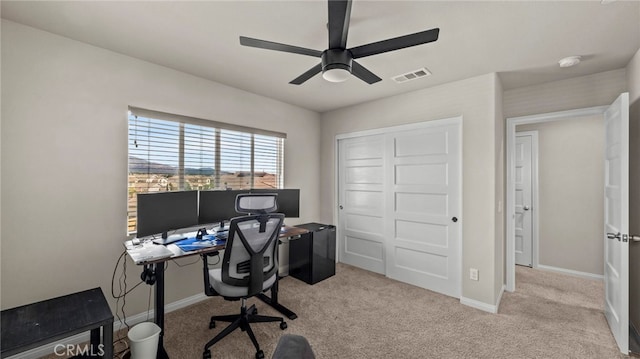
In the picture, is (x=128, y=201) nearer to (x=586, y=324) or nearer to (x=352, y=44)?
(x=352, y=44)

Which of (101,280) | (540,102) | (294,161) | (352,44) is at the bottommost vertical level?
Answer: (101,280)

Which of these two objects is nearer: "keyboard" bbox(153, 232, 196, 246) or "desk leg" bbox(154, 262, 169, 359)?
"desk leg" bbox(154, 262, 169, 359)

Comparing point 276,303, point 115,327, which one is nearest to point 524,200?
point 276,303

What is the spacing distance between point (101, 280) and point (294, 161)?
2668 mm

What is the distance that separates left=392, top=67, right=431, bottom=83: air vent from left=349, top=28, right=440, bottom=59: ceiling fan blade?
1.27 metres

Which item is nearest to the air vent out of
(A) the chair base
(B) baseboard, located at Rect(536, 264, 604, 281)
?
(A) the chair base

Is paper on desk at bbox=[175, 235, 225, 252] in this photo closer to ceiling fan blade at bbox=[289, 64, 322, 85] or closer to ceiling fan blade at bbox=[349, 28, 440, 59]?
ceiling fan blade at bbox=[289, 64, 322, 85]

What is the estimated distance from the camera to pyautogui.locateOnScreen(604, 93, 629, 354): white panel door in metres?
2.10

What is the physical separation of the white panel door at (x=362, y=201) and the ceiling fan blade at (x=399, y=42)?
218 centimetres

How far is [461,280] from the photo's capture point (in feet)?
9.98

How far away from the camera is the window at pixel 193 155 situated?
262 centimetres

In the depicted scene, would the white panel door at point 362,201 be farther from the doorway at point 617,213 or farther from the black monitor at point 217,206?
the doorway at point 617,213

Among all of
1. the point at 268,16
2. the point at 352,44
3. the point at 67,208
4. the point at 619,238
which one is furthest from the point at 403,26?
the point at 67,208

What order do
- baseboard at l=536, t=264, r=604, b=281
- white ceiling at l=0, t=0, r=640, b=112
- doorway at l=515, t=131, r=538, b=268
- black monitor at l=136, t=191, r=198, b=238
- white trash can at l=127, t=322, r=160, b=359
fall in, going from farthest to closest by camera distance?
1. doorway at l=515, t=131, r=538, b=268
2. baseboard at l=536, t=264, r=604, b=281
3. black monitor at l=136, t=191, r=198, b=238
4. white trash can at l=127, t=322, r=160, b=359
5. white ceiling at l=0, t=0, r=640, b=112
